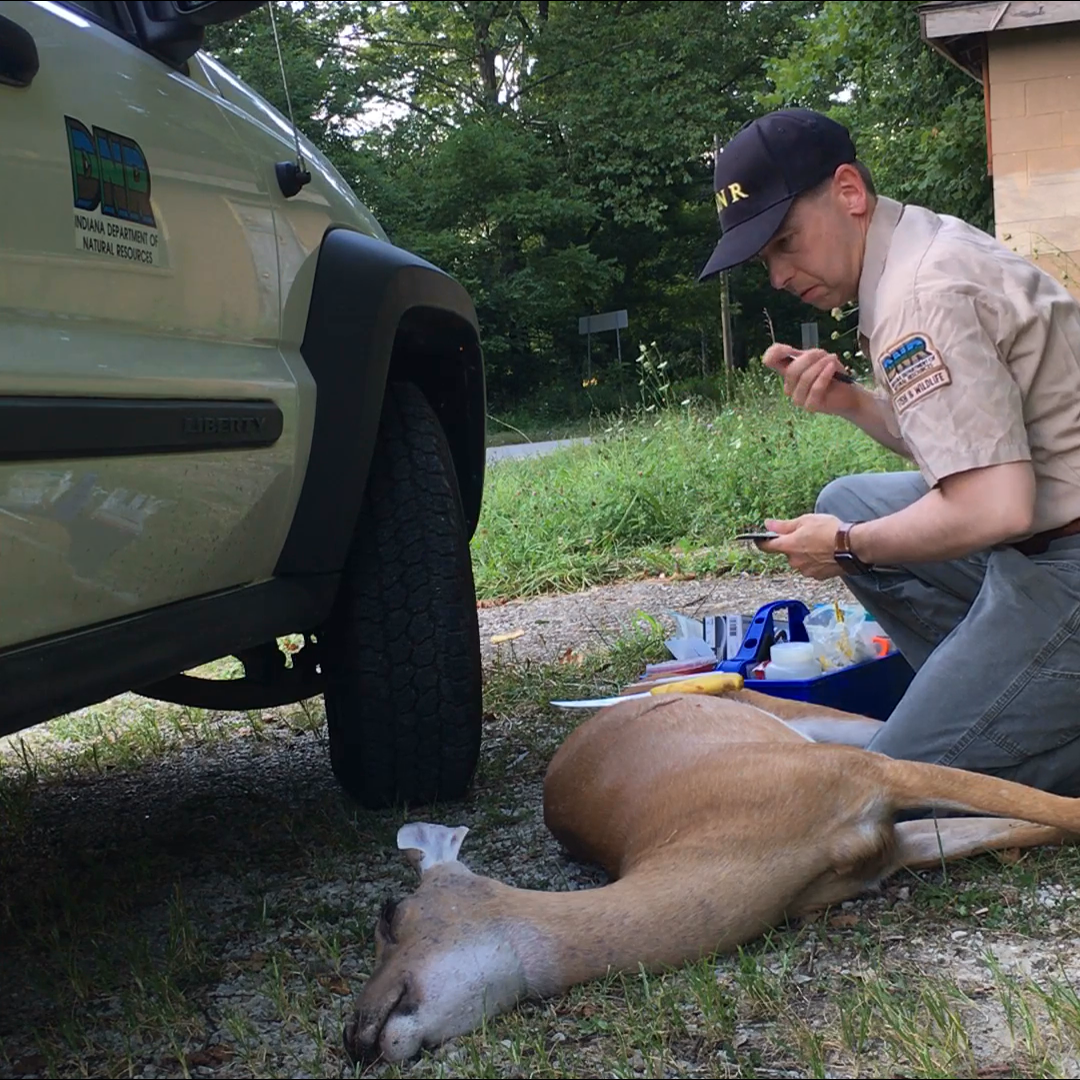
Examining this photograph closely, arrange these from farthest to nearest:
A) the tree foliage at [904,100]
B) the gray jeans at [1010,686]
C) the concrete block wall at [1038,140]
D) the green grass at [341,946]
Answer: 1. the tree foliage at [904,100]
2. the concrete block wall at [1038,140]
3. the gray jeans at [1010,686]
4. the green grass at [341,946]

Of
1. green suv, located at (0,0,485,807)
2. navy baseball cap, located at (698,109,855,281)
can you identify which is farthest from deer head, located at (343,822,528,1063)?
navy baseball cap, located at (698,109,855,281)

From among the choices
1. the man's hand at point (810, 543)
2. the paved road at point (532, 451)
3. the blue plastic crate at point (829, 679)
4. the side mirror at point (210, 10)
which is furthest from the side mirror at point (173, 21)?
the paved road at point (532, 451)

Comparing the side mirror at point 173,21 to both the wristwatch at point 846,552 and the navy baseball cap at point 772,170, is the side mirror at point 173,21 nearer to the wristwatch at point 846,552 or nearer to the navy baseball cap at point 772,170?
the navy baseball cap at point 772,170

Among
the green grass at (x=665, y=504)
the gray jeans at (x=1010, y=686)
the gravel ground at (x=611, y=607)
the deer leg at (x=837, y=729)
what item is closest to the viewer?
the gray jeans at (x=1010, y=686)

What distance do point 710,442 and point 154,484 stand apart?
5.75 metres

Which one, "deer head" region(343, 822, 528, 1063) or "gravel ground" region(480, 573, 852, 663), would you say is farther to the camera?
"gravel ground" region(480, 573, 852, 663)

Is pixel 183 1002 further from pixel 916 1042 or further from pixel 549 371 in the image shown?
pixel 549 371

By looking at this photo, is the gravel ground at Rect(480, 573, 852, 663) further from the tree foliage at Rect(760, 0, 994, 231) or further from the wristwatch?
the tree foliage at Rect(760, 0, 994, 231)

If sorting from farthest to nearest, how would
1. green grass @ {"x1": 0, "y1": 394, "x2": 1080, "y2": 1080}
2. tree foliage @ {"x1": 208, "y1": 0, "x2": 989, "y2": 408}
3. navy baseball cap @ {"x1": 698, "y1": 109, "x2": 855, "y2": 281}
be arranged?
tree foliage @ {"x1": 208, "y1": 0, "x2": 989, "y2": 408}, navy baseball cap @ {"x1": 698, "y1": 109, "x2": 855, "y2": 281}, green grass @ {"x1": 0, "y1": 394, "x2": 1080, "y2": 1080}

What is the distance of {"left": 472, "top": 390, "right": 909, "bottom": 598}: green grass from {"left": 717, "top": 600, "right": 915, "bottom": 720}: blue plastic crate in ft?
7.67

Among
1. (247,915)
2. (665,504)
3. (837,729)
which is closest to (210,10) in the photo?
(247,915)

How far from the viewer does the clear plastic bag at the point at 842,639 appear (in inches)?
133

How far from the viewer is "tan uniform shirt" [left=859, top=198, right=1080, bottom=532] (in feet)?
7.89

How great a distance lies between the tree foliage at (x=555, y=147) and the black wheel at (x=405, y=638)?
20975 millimetres
